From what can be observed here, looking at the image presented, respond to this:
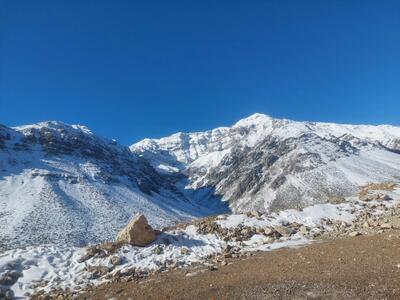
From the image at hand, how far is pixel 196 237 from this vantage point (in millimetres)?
25359

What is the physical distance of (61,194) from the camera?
120312mm

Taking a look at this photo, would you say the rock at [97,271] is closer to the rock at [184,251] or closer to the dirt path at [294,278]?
the dirt path at [294,278]

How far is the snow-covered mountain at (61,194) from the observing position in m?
85.2

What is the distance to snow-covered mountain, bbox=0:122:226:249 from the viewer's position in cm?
8519

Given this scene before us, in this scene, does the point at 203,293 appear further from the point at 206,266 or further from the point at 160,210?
the point at 160,210

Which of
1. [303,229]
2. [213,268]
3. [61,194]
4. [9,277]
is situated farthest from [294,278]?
[61,194]

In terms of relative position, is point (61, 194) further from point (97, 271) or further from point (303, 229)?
point (97, 271)

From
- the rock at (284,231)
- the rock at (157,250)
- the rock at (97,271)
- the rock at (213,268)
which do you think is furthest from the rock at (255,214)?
the rock at (97,271)

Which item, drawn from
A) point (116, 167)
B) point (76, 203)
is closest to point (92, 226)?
point (76, 203)

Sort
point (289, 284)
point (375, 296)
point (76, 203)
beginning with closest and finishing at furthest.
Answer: point (375, 296), point (289, 284), point (76, 203)

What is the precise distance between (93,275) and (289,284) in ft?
33.3

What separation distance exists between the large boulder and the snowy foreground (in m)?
0.47

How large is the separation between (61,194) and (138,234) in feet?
342

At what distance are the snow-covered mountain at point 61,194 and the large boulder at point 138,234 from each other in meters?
56.3
